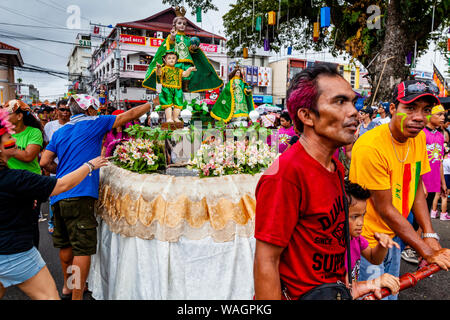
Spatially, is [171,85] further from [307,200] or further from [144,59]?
[144,59]

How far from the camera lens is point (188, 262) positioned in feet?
8.96

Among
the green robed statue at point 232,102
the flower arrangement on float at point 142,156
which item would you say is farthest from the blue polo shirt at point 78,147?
the green robed statue at point 232,102


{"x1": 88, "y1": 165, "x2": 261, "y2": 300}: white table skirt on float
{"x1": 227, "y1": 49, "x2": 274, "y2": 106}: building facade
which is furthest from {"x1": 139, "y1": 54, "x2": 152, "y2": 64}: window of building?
{"x1": 88, "y1": 165, "x2": 261, "y2": 300}: white table skirt on float

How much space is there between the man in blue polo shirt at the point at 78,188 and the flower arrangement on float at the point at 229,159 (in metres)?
0.80

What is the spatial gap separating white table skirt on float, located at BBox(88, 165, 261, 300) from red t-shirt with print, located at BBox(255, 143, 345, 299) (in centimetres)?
153

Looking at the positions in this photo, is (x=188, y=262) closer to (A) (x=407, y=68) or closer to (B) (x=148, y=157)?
(B) (x=148, y=157)

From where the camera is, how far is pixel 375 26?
10102 millimetres

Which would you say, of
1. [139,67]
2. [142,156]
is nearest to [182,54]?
[142,156]

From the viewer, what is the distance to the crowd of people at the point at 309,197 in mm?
1223

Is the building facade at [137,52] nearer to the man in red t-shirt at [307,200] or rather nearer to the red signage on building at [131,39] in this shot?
the red signage on building at [131,39]

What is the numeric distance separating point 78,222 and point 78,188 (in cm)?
32

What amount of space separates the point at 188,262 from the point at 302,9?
40.1ft

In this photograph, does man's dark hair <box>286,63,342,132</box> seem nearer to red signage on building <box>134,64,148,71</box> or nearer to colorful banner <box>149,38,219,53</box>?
colorful banner <box>149,38,219,53</box>
